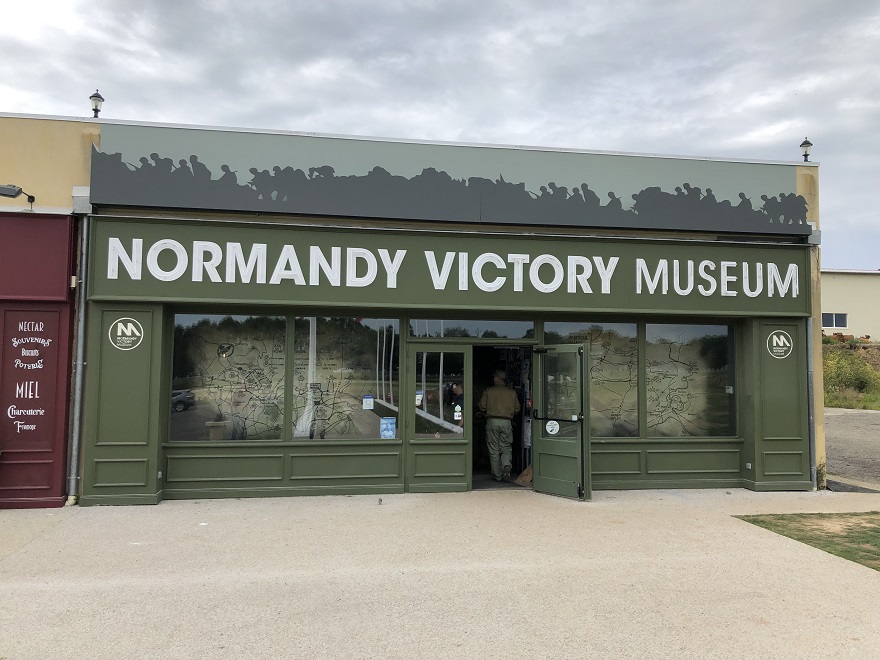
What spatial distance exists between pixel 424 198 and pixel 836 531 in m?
6.26

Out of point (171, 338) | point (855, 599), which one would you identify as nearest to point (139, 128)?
point (171, 338)

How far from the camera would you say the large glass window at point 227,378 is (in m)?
8.21

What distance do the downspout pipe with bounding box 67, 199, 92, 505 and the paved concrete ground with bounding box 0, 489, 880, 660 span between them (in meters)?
0.52

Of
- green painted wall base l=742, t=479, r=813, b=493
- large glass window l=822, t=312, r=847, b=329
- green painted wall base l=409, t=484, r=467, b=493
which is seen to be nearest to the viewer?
green painted wall base l=409, t=484, r=467, b=493

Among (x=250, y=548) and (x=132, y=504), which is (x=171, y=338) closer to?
(x=132, y=504)

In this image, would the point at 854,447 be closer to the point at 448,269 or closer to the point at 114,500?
the point at 448,269

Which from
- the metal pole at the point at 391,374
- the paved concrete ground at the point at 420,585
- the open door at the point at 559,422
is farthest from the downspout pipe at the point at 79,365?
A: the open door at the point at 559,422

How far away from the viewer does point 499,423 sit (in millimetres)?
9148

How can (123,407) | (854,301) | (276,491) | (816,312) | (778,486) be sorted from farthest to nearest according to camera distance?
(854,301) → (816,312) → (778,486) → (276,491) → (123,407)

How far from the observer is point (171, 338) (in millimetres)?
8141

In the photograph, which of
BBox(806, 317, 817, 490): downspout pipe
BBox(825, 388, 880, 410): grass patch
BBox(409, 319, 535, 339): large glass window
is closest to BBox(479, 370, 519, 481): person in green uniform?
BBox(409, 319, 535, 339): large glass window

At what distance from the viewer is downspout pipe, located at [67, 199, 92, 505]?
7680 mm

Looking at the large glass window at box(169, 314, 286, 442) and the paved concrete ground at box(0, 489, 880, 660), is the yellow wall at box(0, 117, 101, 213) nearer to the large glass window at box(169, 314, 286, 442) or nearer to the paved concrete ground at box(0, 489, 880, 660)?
the large glass window at box(169, 314, 286, 442)

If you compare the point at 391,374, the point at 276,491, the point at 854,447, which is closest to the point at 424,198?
the point at 391,374
